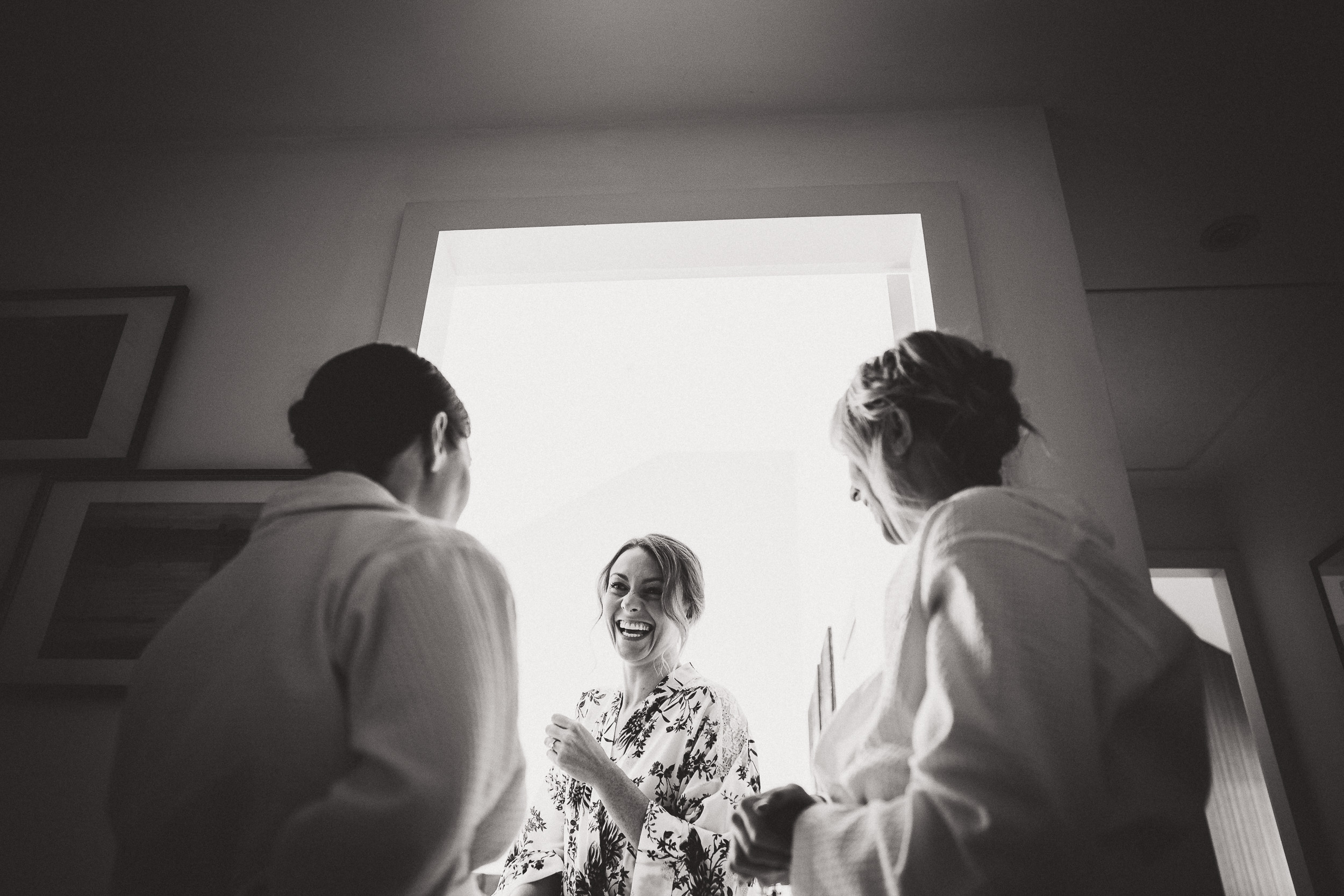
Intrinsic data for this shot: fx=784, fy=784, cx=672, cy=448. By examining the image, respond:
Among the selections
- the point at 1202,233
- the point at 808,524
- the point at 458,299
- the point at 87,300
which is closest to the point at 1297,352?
Result: the point at 1202,233

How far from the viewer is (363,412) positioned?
89 cm

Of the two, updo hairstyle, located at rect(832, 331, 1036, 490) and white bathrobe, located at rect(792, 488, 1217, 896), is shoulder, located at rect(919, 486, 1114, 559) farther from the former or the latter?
updo hairstyle, located at rect(832, 331, 1036, 490)

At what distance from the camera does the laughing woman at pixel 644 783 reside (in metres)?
1.37

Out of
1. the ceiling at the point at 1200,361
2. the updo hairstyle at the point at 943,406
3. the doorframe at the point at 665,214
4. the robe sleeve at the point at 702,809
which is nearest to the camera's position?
the updo hairstyle at the point at 943,406

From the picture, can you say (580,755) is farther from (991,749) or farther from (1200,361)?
(1200,361)

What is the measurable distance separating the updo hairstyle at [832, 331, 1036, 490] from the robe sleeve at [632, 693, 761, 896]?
73cm

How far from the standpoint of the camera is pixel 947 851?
60 centimetres

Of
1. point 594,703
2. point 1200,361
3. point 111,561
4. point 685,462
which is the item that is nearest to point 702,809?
point 594,703

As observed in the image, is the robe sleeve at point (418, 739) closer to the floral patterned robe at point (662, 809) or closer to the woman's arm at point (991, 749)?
the woman's arm at point (991, 749)

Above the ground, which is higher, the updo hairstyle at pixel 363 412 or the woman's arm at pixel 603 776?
the updo hairstyle at pixel 363 412

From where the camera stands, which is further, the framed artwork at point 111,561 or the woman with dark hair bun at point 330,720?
the framed artwork at point 111,561

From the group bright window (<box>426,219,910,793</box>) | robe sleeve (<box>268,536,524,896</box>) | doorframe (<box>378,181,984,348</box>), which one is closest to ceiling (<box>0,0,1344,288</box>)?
doorframe (<box>378,181,984,348</box>)

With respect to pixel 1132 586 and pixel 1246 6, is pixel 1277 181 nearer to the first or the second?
pixel 1246 6

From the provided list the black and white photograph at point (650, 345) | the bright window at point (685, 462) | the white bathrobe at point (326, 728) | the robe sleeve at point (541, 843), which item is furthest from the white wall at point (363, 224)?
the white bathrobe at point (326, 728)
